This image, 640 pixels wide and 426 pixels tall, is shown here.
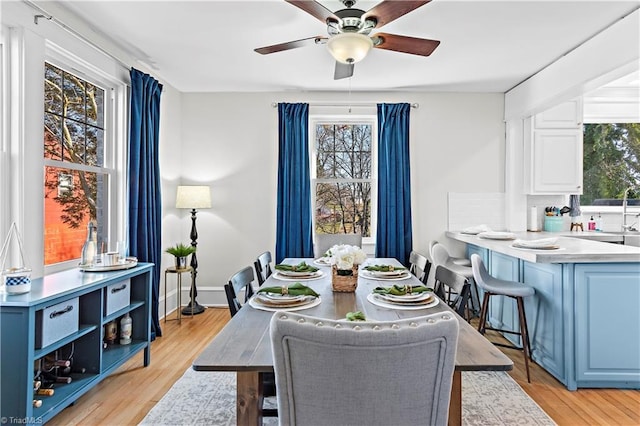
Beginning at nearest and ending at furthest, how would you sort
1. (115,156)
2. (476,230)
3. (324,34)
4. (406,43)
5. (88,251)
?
(406,43), (88,251), (324,34), (115,156), (476,230)

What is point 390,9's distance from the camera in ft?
7.02

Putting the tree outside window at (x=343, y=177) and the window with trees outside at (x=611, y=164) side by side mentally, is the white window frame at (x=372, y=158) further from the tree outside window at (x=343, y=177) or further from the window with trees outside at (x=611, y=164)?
the window with trees outside at (x=611, y=164)

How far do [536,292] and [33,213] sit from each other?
11.5 feet

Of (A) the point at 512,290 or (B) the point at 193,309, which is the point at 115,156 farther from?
(A) the point at 512,290

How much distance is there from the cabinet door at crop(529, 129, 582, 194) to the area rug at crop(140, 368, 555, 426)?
245cm

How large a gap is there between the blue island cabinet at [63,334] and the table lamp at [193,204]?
1325mm

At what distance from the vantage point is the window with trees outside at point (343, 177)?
4926mm

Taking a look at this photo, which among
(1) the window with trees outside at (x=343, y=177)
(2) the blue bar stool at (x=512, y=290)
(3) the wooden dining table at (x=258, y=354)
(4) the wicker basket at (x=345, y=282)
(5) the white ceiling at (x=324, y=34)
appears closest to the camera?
(3) the wooden dining table at (x=258, y=354)

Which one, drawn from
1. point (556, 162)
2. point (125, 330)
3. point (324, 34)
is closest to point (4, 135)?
point (125, 330)

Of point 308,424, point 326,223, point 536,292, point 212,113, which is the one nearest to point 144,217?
point 212,113

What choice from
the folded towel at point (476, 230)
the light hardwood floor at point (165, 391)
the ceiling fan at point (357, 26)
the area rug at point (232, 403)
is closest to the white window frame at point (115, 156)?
the light hardwood floor at point (165, 391)

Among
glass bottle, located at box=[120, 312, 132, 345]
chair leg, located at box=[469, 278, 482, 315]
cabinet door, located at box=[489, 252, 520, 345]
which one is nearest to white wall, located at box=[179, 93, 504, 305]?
chair leg, located at box=[469, 278, 482, 315]

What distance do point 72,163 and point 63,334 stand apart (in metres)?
1.42

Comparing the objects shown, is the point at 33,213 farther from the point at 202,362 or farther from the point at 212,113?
the point at 212,113
